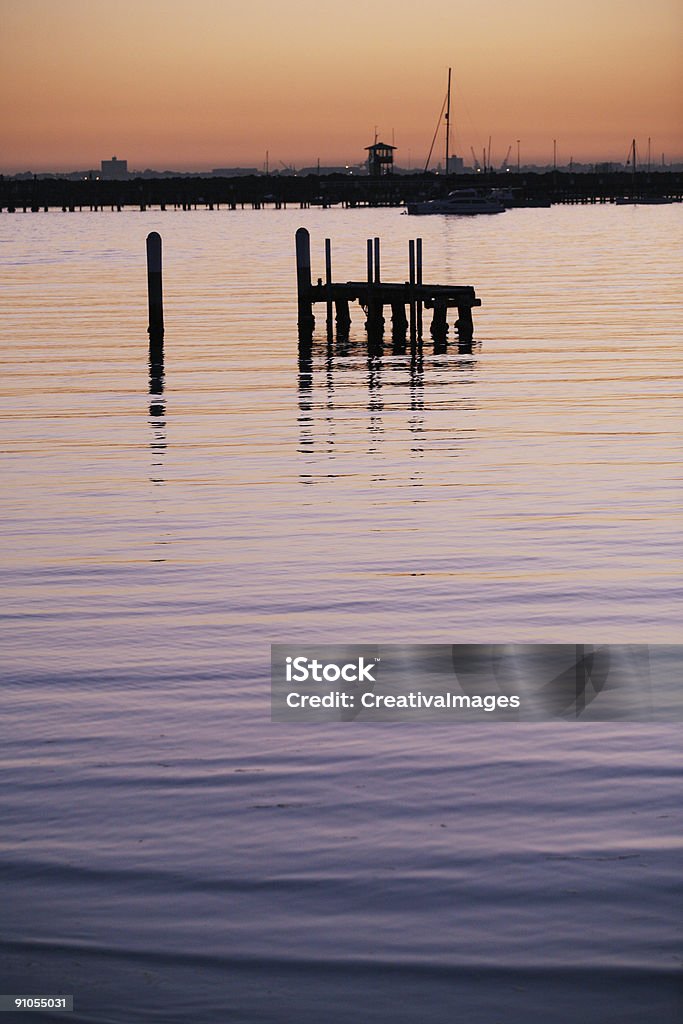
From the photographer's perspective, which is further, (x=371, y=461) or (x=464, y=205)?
(x=464, y=205)

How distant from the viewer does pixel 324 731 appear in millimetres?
6750

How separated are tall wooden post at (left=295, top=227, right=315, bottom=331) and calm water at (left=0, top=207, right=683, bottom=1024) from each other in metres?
7.93

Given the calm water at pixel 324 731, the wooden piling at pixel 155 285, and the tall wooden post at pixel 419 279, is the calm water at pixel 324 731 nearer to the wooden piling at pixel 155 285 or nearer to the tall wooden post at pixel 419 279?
the wooden piling at pixel 155 285

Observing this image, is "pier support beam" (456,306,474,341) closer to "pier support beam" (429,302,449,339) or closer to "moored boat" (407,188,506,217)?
"pier support beam" (429,302,449,339)

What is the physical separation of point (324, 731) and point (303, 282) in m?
23.2

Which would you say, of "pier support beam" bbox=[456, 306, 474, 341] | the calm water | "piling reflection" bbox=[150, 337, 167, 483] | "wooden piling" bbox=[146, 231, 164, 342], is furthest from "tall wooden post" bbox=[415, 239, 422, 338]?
the calm water

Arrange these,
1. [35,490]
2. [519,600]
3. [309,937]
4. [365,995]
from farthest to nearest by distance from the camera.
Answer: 1. [35,490]
2. [519,600]
3. [309,937]
4. [365,995]

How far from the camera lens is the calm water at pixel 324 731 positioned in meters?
4.52

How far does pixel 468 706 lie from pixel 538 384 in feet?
48.2

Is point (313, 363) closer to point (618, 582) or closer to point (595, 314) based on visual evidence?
point (595, 314)

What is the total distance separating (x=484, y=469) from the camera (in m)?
14.3

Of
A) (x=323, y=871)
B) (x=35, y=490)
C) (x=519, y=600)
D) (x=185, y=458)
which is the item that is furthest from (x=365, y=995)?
(x=185, y=458)

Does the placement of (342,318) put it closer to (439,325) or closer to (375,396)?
(439,325)

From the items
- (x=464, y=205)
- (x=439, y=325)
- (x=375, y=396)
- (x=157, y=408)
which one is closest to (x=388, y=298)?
(x=439, y=325)
